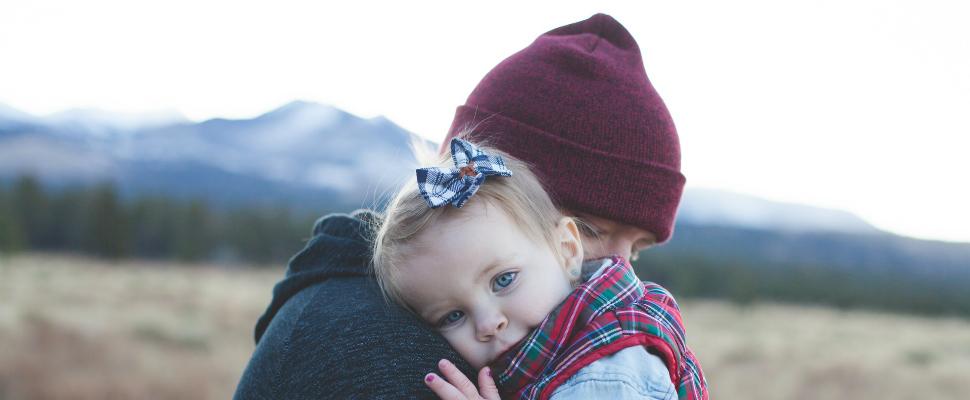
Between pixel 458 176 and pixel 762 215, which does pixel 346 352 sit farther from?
pixel 762 215

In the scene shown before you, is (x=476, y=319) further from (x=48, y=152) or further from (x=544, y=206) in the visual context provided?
(x=48, y=152)

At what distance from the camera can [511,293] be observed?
5.57ft

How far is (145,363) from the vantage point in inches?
355

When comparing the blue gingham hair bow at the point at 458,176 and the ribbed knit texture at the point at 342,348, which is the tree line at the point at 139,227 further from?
the blue gingham hair bow at the point at 458,176

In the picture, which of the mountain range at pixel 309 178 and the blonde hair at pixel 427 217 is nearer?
the blonde hair at pixel 427 217

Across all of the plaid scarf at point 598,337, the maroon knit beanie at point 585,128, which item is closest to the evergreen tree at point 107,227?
the maroon knit beanie at point 585,128

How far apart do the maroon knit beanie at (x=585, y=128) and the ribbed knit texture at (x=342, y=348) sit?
2.09ft

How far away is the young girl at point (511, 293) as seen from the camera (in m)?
1.52

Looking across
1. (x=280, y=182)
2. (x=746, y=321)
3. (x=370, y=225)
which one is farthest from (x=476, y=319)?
(x=280, y=182)

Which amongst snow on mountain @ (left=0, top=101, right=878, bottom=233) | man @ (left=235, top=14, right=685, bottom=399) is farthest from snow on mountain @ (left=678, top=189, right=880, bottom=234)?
man @ (left=235, top=14, right=685, bottom=399)

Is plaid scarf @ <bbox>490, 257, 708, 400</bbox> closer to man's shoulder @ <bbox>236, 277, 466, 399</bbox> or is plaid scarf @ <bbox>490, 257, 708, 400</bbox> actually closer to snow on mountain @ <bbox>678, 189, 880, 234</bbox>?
man's shoulder @ <bbox>236, 277, 466, 399</bbox>

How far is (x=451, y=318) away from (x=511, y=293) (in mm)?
187

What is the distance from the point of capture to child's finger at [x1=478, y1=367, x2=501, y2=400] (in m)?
1.57

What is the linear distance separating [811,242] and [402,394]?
101 meters
